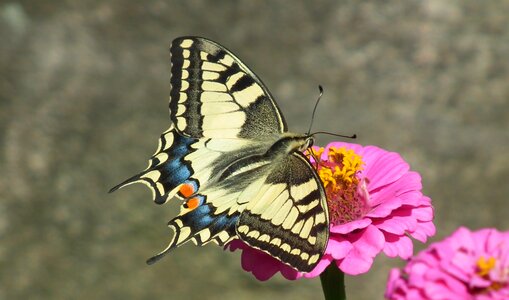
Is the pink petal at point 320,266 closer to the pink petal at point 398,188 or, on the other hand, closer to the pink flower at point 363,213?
the pink flower at point 363,213

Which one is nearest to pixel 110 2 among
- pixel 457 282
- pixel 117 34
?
pixel 117 34

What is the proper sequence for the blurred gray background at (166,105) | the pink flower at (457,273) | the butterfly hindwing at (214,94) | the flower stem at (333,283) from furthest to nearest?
the blurred gray background at (166,105) < the butterfly hindwing at (214,94) < the flower stem at (333,283) < the pink flower at (457,273)

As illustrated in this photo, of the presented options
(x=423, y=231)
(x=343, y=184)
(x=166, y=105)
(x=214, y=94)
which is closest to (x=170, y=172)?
(x=214, y=94)

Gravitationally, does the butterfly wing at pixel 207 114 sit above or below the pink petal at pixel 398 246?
above

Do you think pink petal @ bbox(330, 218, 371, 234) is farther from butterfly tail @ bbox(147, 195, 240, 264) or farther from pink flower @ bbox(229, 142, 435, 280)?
butterfly tail @ bbox(147, 195, 240, 264)

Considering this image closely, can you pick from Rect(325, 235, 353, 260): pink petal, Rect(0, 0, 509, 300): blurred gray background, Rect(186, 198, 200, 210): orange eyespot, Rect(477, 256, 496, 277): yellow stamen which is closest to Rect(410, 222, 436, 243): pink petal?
Rect(325, 235, 353, 260): pink petal

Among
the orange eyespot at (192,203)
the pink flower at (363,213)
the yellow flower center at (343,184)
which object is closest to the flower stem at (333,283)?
the pink flower at (363,213)

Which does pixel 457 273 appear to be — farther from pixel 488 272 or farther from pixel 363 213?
pixel 363 213
